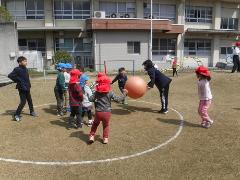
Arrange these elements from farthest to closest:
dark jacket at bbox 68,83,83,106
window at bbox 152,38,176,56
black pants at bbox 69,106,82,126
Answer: window at bbox 152,38,176,56 < black pants at bbox 69,106,82,126 < dark jacket at bbox 68,83,83,106

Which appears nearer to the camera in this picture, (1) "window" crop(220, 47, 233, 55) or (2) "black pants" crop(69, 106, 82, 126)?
(2) "black pants" crop(69, 106, 82, 126)

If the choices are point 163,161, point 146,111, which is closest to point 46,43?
point 146,111

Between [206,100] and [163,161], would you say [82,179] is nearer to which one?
[163,161]

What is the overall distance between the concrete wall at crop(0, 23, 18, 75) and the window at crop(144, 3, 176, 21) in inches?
611

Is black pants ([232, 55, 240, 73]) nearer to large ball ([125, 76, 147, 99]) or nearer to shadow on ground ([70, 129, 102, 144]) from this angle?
large ball ([125, 76, 147, 99])

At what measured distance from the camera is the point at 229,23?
120 ft

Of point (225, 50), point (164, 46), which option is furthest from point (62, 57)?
point (225, 50)

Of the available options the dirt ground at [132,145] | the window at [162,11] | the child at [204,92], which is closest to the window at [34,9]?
the window at [162,11]

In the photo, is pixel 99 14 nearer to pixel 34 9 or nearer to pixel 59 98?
pixel 34 9

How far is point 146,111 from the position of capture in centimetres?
993

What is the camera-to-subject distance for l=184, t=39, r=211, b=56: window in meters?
34.2

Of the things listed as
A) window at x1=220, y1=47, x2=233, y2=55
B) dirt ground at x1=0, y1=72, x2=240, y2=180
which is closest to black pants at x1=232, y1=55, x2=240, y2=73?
dirt ground at x1=0, y1=72, x2=240, y2=180

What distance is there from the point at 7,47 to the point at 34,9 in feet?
33.6

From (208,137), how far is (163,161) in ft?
6.02
